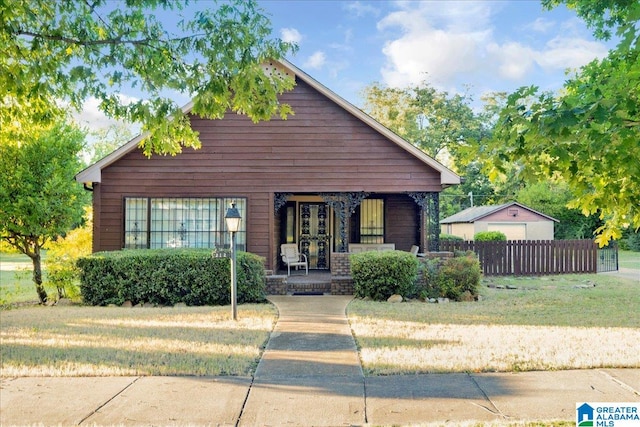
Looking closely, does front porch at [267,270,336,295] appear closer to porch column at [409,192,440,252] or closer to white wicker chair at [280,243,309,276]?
white wicker chair at [280,243,309,276]

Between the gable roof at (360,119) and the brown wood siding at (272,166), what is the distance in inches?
7.4

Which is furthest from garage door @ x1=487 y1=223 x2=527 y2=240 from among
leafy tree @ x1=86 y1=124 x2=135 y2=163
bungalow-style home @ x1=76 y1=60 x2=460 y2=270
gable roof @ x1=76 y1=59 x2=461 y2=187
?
leafy tree @ x1=86 y1=124 x2=135 y2=163

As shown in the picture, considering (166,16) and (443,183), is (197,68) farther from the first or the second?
(443,183)

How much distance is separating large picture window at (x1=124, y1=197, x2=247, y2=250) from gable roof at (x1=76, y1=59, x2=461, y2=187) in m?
1.11

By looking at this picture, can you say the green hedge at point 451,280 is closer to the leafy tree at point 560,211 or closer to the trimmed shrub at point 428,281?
the trimmed shrub at point 428,281

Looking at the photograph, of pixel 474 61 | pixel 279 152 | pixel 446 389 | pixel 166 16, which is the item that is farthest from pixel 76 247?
pixel 474 61

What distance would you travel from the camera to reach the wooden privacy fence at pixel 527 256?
17.8 metres

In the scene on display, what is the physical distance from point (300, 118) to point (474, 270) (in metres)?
6.09

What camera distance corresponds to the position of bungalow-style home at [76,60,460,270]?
1299 cm

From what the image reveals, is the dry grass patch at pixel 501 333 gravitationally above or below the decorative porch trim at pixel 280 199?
below

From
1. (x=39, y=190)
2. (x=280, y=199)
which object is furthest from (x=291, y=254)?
(x=39, y=190)

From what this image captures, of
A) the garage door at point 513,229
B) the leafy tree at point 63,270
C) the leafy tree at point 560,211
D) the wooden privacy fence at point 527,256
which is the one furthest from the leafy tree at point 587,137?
the leafy tree at point 560,211

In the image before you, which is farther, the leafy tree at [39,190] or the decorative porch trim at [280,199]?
the decorative porch trim at [280,199]

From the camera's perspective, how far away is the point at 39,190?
39.6ft
